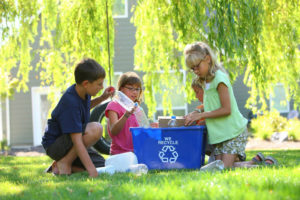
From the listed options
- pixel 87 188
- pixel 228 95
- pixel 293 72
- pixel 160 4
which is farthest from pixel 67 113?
pixel 293 72

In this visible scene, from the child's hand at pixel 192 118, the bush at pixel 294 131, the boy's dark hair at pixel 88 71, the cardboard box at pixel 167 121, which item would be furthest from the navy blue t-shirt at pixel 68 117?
the bush at pixel 294 131

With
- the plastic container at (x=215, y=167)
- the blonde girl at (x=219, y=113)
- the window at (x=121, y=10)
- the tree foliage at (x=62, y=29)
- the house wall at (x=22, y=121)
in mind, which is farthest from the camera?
the house wall at (x=22, y=121)

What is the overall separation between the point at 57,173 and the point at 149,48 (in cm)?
339

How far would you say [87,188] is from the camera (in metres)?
2.87

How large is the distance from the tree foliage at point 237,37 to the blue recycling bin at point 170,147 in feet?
6.24

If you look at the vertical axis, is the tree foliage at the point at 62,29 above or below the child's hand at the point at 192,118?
above

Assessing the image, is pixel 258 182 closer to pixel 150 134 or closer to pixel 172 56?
pixel 150 134

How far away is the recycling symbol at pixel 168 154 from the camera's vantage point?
158 inches

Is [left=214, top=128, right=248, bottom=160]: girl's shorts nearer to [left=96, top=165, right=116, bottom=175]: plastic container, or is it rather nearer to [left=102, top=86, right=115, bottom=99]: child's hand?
[left=96, top=165, right=116, bottom=175]: plastic container

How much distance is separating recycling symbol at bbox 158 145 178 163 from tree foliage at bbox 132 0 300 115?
6.61ft

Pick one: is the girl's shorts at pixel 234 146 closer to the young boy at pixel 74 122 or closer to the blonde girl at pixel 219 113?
the blonde girl at pixel 219 113

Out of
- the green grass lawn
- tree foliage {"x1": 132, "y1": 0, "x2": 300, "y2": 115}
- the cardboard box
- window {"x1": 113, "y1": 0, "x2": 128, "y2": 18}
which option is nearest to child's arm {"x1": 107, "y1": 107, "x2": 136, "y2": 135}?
the cardboard box

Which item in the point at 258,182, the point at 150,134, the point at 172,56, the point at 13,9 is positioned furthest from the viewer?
the point at 172,56

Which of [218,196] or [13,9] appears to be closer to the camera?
[218,196]
